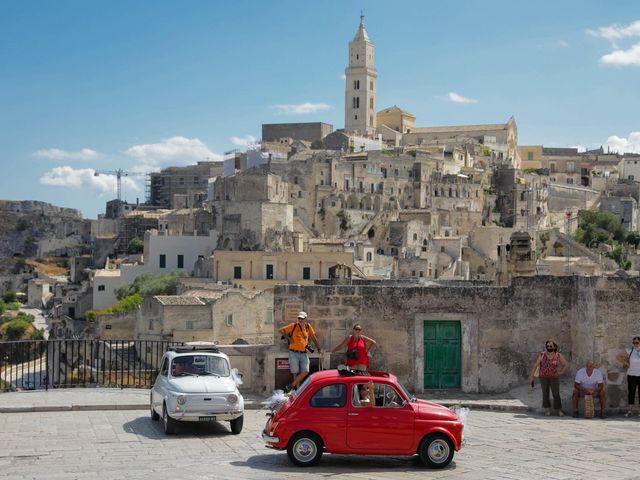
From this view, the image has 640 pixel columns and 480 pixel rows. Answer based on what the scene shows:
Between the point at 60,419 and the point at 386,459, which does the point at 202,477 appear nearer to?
the point at 386,459

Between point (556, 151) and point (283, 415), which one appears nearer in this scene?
point (283, 415)

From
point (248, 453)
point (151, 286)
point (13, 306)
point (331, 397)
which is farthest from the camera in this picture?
point (13, 306)

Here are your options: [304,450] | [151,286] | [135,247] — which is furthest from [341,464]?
[135,247]

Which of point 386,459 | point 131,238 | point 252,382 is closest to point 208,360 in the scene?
point 252,382

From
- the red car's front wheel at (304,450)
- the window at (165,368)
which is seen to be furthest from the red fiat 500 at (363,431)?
the window at (165,368)

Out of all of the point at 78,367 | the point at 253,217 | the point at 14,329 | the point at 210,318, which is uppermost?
the point at 253,217

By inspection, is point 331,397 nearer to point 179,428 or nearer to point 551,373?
point 179,428

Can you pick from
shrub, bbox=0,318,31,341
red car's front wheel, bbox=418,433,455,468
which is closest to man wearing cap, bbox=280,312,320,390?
red car's front wheel, bbox=418,433,455,468

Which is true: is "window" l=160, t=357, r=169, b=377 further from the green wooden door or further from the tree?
the tree

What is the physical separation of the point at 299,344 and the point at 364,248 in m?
55.0

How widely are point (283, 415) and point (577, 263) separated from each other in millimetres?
61532

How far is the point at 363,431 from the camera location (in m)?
9.46

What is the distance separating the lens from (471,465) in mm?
9406

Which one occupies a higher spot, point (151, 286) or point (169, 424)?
point (151, 286)
